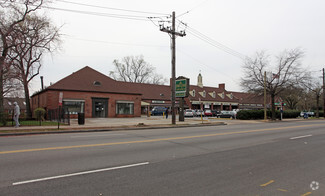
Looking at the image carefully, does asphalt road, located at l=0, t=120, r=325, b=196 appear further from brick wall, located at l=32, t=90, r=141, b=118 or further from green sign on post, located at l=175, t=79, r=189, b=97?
brick wall, located at l=32, t=90, r=141, b=118

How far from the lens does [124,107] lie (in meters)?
36.6

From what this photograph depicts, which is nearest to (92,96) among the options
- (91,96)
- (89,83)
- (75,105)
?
(91,96)

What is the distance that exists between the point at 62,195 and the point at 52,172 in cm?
150

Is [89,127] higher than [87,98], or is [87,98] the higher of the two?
[87,98]

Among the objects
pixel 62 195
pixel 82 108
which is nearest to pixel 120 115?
pixel 82 108

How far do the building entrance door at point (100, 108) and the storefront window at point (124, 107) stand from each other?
1.85 meters

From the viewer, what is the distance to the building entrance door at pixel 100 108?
33.8 metres

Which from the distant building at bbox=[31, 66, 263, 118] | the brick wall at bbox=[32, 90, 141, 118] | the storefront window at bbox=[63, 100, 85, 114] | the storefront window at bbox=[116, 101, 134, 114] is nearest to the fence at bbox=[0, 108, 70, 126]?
the brick wall at bbox=[32, 90, 141, 118]

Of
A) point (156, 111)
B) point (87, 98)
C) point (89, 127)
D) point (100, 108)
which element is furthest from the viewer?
point (156, 111)

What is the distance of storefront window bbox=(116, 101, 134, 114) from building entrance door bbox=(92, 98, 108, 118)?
1855mm

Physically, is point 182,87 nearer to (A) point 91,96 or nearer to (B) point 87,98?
(A) point 91,96

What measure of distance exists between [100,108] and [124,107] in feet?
12.6

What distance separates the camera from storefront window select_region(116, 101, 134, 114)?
3595cm

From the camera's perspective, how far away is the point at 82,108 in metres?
32.6
